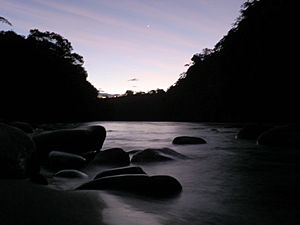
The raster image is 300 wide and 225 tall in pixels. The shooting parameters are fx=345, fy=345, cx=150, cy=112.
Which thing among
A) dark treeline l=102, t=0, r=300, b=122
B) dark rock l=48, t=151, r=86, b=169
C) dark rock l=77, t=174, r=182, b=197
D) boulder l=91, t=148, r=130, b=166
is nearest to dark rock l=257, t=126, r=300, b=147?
boulder l=91, t=148, r=130, b=166

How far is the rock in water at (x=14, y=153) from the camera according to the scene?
13.0 ft

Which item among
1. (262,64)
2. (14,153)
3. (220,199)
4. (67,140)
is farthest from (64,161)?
(262,64)

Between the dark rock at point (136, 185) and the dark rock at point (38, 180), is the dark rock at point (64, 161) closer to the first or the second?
the dark rock at point (38, 180)

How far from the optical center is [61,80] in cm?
4903

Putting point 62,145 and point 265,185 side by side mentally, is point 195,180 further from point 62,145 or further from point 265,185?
point 62,145

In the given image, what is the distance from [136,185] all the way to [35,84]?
138 feet

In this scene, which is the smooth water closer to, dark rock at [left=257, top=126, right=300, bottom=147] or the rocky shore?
the rocky shore

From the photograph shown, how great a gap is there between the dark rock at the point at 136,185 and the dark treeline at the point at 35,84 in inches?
1201

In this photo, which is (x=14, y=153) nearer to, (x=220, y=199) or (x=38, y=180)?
(x=38, y=180)

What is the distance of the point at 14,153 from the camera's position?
4164 millimetres

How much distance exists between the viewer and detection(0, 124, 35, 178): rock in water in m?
3.97

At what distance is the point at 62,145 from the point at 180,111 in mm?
71227

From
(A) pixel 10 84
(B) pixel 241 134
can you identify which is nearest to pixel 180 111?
(A) pixel 10 84

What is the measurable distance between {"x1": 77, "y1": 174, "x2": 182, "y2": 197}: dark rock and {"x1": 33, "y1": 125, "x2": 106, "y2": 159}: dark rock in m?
3.83
